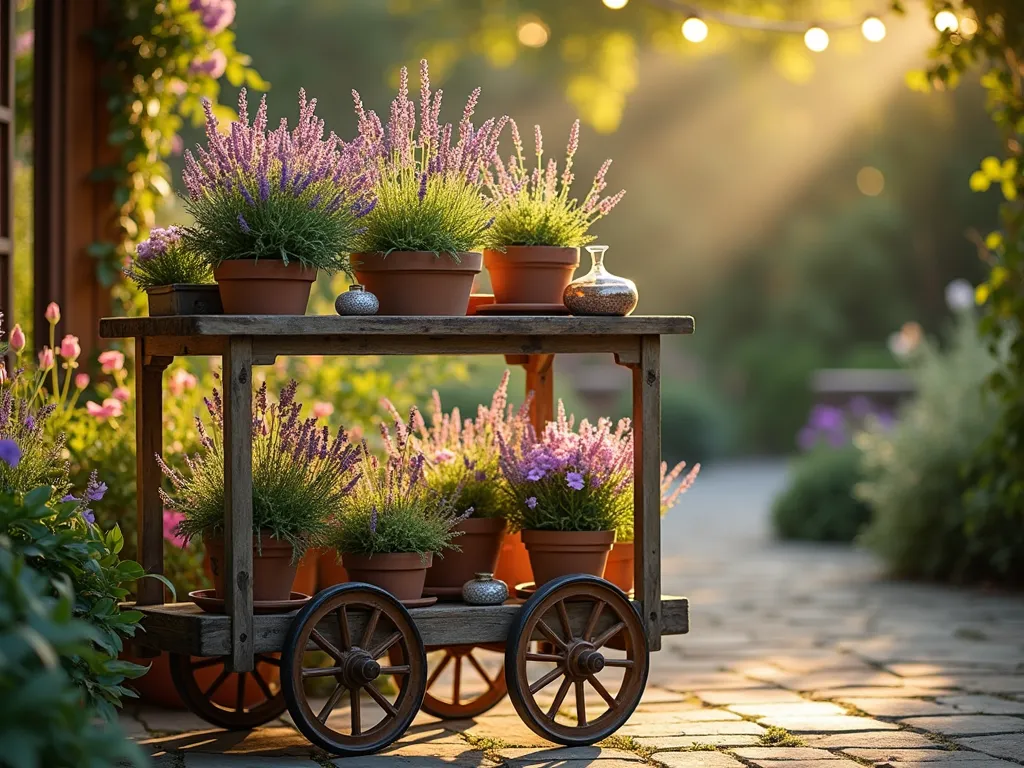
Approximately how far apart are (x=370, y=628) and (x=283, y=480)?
426 millimetres

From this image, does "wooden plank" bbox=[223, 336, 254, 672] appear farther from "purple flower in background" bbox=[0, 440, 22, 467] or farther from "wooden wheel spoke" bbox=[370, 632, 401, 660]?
"purple flower in background" bbox=[0, 440, 22, 467]

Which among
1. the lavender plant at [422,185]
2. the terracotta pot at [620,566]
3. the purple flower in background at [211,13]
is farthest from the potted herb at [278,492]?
the purple flower in background at [211,13]

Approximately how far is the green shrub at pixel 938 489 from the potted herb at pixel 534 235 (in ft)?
12.8

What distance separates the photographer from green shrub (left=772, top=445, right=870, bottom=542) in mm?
9656

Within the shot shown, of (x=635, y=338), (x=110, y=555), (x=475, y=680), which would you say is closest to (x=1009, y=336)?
(x=475, y=680)

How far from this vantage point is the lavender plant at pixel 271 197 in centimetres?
357

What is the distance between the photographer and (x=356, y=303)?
362 centimetres

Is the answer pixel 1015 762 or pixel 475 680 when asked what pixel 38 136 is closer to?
pixel 475 680

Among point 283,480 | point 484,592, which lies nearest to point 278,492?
point 283,480

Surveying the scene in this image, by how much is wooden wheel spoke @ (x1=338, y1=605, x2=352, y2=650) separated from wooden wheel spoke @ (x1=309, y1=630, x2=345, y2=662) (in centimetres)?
Result: 2

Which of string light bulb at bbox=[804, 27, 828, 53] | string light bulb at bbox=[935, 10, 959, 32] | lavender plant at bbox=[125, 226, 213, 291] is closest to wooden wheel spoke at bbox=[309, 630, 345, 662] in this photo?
lavender plant at bbox=[125, 226, 213, 291]

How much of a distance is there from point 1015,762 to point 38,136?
Answer: 12.6ft

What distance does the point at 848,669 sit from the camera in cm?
512

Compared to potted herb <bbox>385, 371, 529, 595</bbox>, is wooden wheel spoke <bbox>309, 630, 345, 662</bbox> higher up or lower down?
lower down
